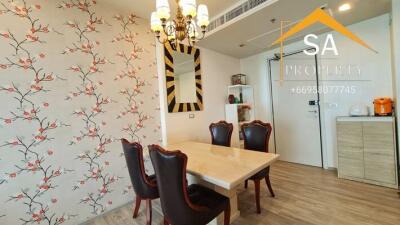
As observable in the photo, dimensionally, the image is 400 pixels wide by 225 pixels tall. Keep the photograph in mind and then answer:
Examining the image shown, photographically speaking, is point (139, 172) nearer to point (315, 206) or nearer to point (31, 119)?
point (31, 119)

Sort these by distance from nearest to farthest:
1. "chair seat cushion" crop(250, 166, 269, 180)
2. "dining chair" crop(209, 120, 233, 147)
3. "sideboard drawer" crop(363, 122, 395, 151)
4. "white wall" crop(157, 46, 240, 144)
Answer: "chair seat cushion" crop(250, 166, 269, 180)
"sideboard drawer" crop(363, 122, 395, 151)
"dining chair" crop(209, 120, 233, 147)
"white wall" crop(157, 46, 240, 144)

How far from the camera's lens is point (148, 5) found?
7.59ft

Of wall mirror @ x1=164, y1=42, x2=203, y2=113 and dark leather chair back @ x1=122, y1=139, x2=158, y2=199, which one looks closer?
dark leather chair back @ x1=122, y1=139, x2=158, y2=199

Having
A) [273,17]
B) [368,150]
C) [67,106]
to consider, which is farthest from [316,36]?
[67,106]

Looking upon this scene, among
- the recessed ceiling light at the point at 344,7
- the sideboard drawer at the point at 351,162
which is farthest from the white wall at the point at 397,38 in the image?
the sideboard drawer at the point at 351,162

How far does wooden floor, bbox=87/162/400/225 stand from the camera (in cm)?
184

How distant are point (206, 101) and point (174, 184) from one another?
2.26 metres

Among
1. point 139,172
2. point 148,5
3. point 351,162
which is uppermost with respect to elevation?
point 148,5

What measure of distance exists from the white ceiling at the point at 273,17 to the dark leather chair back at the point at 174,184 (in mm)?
1938

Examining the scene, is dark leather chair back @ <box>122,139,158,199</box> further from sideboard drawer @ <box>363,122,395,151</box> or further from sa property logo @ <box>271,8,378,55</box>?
sideboard drawer @ <box>363,122,395,151</box>

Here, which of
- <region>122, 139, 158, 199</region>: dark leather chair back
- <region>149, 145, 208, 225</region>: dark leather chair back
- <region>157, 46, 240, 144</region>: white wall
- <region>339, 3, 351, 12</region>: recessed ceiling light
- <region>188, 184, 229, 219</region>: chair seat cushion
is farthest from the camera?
<region>157, 46, 240, 144</region>: white wall

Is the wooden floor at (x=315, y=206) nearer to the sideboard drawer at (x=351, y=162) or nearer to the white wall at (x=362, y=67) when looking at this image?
the sideboard drawer at (x=351, y=162)

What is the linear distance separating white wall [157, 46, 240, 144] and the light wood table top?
87cm

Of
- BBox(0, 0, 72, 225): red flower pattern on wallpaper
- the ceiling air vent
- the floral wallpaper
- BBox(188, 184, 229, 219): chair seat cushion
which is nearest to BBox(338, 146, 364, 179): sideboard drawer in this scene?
BBox(188, 184, 229, 219): chair seat cushion
